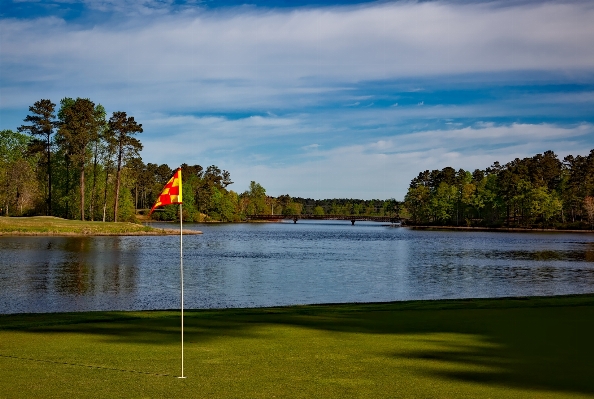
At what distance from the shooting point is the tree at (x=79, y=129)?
8744 centimetres

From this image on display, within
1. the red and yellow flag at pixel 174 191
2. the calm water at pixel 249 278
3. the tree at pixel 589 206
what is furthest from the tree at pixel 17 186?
the tree at pixel 589 206

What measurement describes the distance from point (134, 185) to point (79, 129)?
8298cm

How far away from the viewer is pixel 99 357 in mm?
10875

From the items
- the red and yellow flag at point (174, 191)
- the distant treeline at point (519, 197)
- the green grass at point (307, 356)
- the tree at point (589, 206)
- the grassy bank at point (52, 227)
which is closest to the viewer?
the green grass at point (307, 356)

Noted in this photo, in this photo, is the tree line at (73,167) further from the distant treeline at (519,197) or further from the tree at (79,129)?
the distant treeline at (519,197)

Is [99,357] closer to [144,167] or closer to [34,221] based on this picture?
[34,221]

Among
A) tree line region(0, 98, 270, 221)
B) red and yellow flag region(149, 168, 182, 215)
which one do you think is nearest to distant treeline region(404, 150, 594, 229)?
tree line region(0, 98, 270, 221)

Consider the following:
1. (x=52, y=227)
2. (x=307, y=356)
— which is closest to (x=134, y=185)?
(x=52, y=227)

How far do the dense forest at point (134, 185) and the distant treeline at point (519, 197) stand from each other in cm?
27

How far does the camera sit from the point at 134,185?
556ft

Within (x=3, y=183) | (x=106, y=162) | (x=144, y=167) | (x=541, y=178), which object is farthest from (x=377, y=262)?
(x=144, y=167)

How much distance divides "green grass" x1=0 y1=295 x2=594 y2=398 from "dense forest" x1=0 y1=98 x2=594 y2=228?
79.0 metres

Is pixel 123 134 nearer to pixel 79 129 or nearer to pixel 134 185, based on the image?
pixel 79 129

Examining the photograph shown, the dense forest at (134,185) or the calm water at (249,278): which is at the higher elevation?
the dense forest at (134,185)
